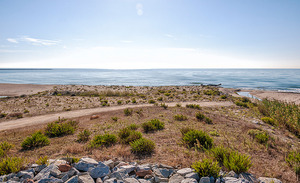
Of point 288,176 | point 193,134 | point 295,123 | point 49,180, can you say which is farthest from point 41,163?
point 295,123

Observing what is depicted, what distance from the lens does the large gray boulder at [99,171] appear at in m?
4.33

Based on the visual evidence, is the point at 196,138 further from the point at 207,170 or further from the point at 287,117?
Answer: the point at 287,117

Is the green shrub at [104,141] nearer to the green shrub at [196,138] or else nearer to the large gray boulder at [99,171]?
the large gray boulder at [99,171]

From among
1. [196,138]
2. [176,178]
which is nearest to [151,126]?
[196,138]

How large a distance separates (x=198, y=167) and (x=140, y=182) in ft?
5.54

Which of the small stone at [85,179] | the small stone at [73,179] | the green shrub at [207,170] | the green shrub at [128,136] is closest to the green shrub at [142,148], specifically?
the green shrub at [128,136]

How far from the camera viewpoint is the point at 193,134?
23.7 feet

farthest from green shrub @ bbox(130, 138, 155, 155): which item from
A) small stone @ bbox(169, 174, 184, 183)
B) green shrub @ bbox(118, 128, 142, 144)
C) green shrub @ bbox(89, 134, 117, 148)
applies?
small stone @ bbox(169, 174, 184, 183)

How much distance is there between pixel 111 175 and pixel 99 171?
385 mm

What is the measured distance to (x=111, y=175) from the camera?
4.36 meters

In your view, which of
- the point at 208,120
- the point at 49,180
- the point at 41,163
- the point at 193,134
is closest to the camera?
the point at 49,180

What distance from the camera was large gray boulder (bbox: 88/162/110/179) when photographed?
4.33 m

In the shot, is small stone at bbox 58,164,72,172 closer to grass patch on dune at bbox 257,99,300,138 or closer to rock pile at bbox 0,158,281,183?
rock pile at bbox 0,158,281,183

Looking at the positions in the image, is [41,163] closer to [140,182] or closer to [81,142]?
[81,142]
